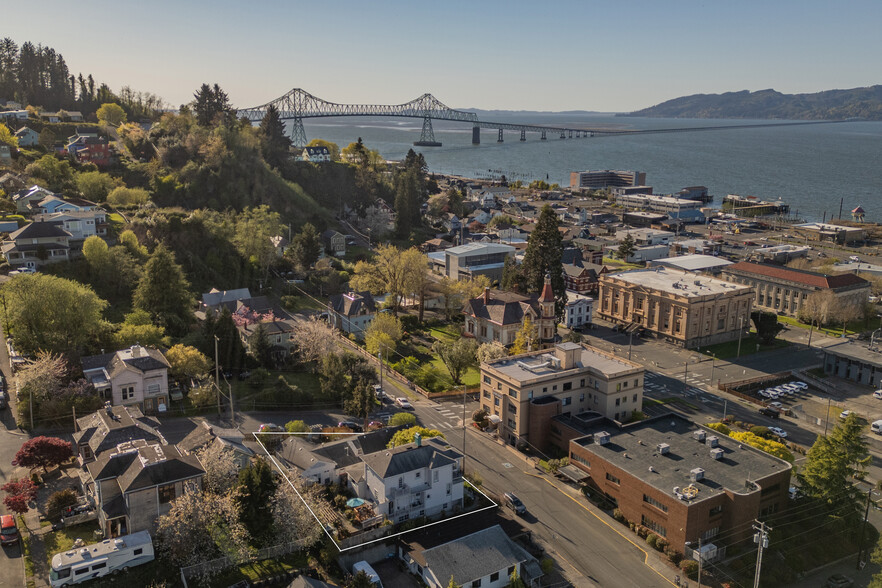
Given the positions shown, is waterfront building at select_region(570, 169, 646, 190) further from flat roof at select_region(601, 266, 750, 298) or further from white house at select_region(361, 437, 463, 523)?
white house at select_region(361, 437, 463, 523)

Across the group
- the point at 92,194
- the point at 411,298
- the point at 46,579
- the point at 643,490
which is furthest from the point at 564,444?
the point at 92,194

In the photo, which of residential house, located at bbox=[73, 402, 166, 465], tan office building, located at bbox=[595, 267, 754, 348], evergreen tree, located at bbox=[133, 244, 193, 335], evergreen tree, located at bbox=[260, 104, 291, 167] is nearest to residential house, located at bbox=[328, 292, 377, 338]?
evergreen tree, located at bbox=[133, 244, 193, 335]

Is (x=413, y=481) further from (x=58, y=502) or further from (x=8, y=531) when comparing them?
(x=8, y=531)

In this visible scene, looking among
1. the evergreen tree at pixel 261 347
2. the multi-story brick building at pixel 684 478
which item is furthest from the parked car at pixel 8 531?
the multi-story brick building at pixel 684 478

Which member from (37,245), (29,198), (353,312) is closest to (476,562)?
(353,312)

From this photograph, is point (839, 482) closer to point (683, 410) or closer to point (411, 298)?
point (683, 410)

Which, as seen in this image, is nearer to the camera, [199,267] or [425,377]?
[425,377]
